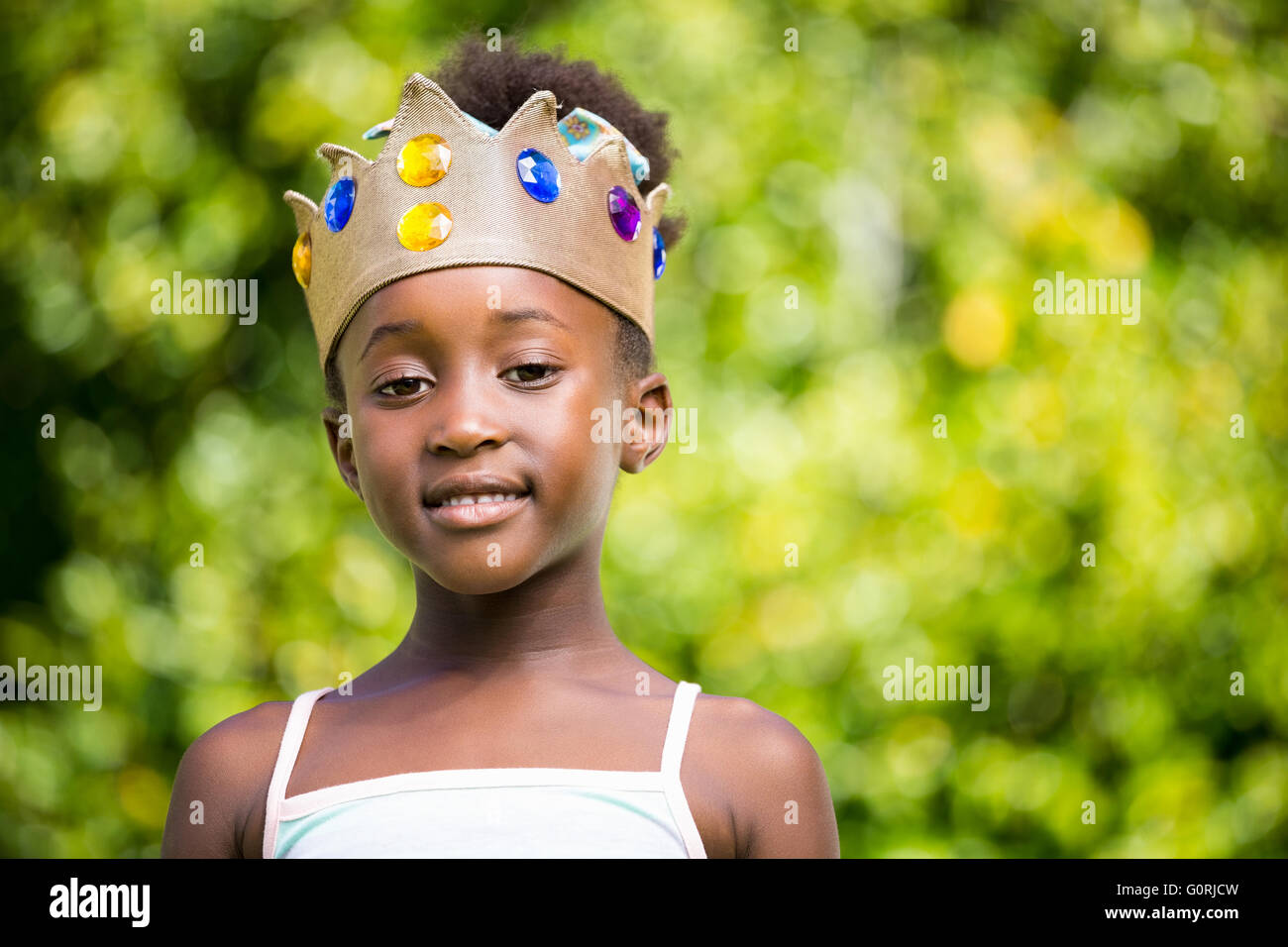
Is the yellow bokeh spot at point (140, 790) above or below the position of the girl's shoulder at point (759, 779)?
below

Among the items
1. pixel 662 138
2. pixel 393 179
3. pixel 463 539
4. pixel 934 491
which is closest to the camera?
pixel 463 539

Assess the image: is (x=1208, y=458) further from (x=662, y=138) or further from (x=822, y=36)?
(x=662, y=138)

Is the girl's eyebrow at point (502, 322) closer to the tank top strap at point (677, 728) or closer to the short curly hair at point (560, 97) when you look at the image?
the short curly hair at point (560, 97)

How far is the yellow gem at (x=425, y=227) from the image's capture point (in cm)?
164

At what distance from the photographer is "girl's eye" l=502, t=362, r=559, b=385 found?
1622 mm

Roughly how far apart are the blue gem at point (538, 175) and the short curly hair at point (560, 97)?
175 millimetres

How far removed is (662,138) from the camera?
1984 mm

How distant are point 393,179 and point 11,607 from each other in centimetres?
178

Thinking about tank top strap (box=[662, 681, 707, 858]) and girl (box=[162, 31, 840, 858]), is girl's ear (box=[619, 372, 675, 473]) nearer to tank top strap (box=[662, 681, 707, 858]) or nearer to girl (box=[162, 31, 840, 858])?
girl (box=[162, 31, 840, 858])

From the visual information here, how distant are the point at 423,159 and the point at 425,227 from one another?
0.32 ft

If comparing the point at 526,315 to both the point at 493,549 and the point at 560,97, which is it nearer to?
the point at 493,549

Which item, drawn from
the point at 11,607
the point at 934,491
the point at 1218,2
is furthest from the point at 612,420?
the point at 1218,2

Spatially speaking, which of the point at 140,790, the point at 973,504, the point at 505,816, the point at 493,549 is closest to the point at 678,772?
the point at 505,816

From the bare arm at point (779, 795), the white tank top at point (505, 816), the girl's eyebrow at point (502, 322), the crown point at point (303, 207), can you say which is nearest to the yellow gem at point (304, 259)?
the crown point at point (303, 207)
